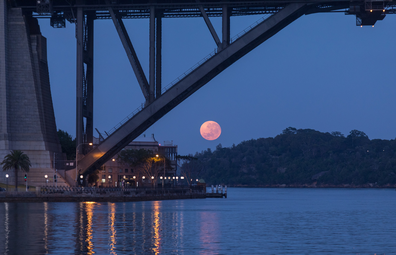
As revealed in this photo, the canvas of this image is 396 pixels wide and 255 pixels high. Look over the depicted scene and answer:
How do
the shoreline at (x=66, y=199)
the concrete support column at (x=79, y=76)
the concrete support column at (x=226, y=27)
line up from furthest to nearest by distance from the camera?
the shoreline at (x=66, y=199) < the concrete support column at (x=79, y=76) < the concrete support column at (x=226, y=27)

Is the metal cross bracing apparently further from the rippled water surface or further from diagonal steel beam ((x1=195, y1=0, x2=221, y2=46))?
the rippled water surface

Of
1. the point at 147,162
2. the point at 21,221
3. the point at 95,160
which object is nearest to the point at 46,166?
the point at 95,160

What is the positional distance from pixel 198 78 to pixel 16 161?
25401 millimetres

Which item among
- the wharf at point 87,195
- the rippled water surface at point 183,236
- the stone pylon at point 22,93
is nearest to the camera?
the rippled water surface at point 183,236

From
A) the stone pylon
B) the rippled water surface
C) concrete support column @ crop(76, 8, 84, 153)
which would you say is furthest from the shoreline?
the rippled water surface

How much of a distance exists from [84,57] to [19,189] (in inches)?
769

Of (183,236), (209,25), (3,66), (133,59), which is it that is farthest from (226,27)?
(183,236)

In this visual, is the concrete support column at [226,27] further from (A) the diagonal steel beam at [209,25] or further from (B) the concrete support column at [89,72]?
(B) the concrete support column at [89,72]

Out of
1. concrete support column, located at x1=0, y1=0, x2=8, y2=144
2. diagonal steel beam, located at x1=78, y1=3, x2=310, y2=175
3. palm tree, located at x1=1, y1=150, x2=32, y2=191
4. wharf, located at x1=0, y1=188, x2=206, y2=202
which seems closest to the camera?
diagonal steel beam, located at x1=78, y1=3, x2=310, y2=175

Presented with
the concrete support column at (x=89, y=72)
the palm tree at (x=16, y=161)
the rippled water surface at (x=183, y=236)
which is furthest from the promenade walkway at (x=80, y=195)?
the rippled water surface at (x=183, y=236)

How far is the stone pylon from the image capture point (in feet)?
249

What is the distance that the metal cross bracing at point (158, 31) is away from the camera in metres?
66.7

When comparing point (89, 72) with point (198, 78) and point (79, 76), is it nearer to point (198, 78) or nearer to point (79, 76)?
point (79, 76)

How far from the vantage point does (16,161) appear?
243ft
